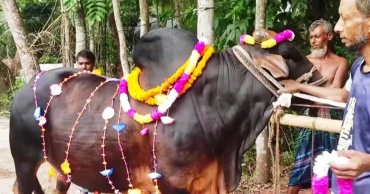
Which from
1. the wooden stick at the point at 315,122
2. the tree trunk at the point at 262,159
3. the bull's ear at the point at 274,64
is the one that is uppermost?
the bull's ear at the point at 274,64

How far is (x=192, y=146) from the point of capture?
103 inches

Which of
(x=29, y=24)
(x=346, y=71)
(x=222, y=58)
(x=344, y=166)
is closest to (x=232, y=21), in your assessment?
(x=346, y=71)

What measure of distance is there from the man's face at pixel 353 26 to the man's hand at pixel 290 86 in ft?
2.69

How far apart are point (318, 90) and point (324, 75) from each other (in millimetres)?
1249

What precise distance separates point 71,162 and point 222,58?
3.89 feet

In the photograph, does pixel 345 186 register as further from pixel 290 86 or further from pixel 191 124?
pixel 191 124

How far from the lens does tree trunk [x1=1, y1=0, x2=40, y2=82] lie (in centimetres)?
521

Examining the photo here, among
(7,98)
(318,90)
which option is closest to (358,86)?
(318,90)

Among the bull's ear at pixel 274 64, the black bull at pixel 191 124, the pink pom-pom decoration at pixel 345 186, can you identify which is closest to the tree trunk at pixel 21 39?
the black bull at pixel 191 124

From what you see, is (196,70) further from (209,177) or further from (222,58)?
(209,177)

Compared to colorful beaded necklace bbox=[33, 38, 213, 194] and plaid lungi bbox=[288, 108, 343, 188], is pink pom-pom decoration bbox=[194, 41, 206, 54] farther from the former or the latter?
plaid lungi bbox=[288, 108, 343, 188]

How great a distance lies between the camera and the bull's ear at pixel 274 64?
2.51 metres

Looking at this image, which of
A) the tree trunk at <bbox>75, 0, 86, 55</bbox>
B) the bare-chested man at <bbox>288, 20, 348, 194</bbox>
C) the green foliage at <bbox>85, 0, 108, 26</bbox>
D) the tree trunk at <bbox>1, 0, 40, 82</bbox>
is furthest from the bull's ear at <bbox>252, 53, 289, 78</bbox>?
the tree trunk at <bbox>75, 0, 86, 55</bbox>

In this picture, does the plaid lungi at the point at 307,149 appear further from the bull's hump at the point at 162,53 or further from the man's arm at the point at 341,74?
the bull's hump at the point at 162,53
